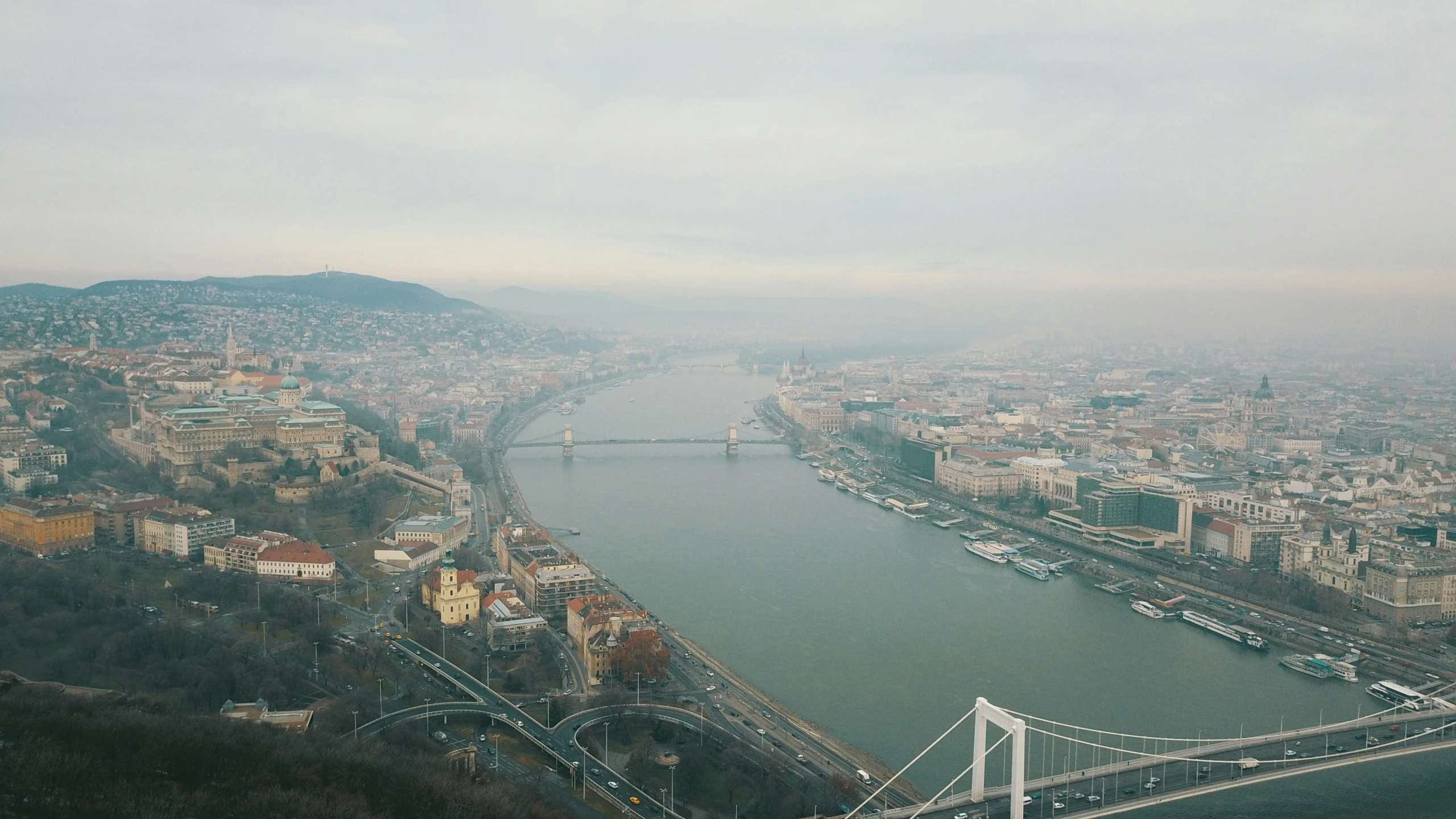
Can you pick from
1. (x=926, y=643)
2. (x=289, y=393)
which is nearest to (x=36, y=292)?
(x=289, y=393)

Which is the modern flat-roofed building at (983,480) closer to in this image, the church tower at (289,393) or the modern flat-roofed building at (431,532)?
the modern flat-roofed building at (431,532)

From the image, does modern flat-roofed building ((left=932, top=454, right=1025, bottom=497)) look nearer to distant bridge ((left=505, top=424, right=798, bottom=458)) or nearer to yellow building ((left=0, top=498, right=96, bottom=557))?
distant bridge ((left=505, top=424, right=798, bottom=458))

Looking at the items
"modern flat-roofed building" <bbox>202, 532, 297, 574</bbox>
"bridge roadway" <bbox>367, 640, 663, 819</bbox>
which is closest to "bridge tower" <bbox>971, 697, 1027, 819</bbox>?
"bridge roadway" <bbox>367, 640, 663, 819</bbox>

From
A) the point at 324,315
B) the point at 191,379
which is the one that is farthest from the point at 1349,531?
the point at 324,315

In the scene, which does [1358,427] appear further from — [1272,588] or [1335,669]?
[1335,669]

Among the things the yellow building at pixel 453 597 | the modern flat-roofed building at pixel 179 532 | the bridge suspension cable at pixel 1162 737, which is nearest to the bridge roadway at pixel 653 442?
the modern flat-roofed building at pixel 179 532

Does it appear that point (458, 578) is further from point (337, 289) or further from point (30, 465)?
point (337, 289)
